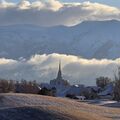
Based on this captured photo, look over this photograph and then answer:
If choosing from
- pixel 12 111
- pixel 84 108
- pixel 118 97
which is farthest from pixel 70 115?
pixel 118 97

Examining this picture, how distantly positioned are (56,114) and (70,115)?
132cm

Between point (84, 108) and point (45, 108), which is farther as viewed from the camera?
point (84, 108)

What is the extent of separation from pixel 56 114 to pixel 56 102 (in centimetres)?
1672

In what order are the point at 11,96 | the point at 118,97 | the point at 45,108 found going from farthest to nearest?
the point at 118,97
the point at 11,96
the point at 45,108

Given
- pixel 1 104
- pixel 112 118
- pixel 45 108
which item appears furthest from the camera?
pixel 1 104

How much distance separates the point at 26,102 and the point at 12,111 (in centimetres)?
1595

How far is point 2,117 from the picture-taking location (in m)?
42.8

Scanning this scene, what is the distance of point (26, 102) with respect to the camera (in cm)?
6034

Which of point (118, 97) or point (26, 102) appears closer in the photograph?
point (26, 102)

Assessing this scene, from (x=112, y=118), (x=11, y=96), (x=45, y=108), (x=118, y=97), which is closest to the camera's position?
(x=45, y=108)

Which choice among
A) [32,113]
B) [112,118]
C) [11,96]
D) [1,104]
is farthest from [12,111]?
[11,96]

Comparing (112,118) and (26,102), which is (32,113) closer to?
(112,118)

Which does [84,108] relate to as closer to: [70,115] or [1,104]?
[1,104]

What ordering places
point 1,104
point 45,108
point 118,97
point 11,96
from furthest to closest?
point 118,97 → point 11,96 → point 1,104 → point 45,108
